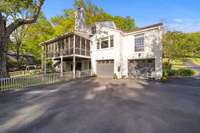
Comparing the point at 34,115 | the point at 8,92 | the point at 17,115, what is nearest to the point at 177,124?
the point at 34,115

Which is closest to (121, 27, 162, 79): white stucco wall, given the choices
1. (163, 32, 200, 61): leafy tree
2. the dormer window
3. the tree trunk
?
the dormer window

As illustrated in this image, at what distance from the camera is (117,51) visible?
672 inches

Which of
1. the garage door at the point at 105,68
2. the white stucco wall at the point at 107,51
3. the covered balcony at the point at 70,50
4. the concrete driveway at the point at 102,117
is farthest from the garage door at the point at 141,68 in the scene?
the concrete driveway at the point at 102,117

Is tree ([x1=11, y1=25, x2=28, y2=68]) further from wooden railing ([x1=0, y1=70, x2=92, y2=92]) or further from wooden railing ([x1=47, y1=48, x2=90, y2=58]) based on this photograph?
wooden railing ([x1=0, y1=70, x2=92, y2=92])

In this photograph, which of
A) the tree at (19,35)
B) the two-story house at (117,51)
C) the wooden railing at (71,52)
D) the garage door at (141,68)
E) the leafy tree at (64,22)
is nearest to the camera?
the two-story house at (117,51)

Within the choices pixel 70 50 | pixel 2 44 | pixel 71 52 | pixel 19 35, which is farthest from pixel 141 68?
pixel 19 35

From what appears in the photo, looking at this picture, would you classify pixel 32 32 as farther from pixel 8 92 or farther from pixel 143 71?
pixel 143 71

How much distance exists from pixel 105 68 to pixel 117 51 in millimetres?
3163

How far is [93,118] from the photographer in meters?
5.33

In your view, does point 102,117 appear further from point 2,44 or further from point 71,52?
point 71,52

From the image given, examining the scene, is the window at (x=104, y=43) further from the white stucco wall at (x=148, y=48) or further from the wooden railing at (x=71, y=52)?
the wooden railing at (x=71, y=52)

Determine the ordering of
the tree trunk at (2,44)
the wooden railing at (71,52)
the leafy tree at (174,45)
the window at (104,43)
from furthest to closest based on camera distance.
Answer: the window at (104,43) < the wooden railing at (71,52) < the leafy tree at (174,45) < the tree trunk at (2,44)

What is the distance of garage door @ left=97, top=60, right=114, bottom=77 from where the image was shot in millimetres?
18188

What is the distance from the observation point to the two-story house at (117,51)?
1483cm
